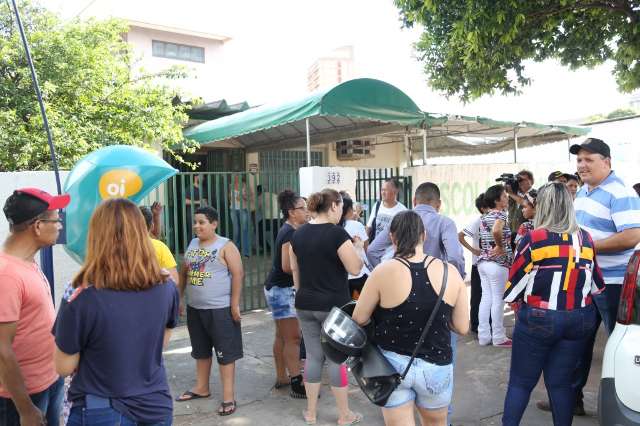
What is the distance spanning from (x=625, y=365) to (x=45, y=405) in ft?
9.37

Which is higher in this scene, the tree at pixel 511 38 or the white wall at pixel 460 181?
the tree at pixel 511 38

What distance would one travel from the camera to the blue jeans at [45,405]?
8.09 ft

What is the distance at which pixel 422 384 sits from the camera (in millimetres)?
2711

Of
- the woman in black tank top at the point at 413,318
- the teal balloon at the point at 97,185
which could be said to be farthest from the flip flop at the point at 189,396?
the woman in black tank top at the point at 413,318

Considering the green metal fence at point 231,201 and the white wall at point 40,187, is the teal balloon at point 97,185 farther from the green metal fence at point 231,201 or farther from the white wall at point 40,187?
the green metal fence at point 231,201

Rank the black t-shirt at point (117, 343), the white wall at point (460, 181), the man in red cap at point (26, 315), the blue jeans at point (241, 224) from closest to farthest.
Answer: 1. the black t-shirt at point (117, 343)
2. the man in red cap at point (26, 315)
3. the blue jeans at point (241, 224)
4. the white wall at point (460, 181)

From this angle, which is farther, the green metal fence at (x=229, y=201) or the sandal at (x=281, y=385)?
the green metal fence at (x=229, y=201)

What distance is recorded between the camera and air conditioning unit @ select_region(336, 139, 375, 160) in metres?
13.8

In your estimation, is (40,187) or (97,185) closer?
(97,185)

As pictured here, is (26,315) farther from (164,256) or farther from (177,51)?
(177,51)

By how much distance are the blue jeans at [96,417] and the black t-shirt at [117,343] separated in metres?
0.03

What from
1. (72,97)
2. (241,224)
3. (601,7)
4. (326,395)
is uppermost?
(601,7)

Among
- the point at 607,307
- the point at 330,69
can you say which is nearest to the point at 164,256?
the point at 607,307

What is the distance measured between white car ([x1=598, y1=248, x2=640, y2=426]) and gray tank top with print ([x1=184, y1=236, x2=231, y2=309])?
9.08 ft
